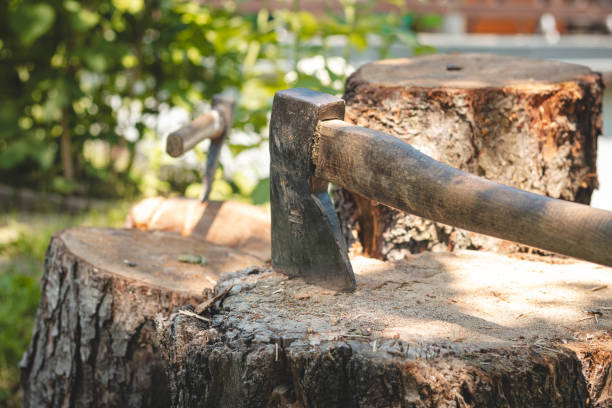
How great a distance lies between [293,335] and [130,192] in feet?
12.0

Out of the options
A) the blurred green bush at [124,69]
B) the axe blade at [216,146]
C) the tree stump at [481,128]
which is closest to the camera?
the tree stump at [481,128]

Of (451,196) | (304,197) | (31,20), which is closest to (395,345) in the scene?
(451,196)

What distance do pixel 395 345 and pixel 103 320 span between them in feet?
3.53

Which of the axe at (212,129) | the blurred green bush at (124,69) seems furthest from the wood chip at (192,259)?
the blurred green bush at (124,69)

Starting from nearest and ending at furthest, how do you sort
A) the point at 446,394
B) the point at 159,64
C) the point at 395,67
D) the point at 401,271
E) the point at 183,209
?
the point at 446,394 → the point at 401,271 → the point at 395,67 → the point at 183,209 → the point at 159,64

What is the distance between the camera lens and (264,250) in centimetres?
243

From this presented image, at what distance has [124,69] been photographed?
4.61 metres

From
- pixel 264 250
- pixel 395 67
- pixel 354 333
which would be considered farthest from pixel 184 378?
pixel 395 67

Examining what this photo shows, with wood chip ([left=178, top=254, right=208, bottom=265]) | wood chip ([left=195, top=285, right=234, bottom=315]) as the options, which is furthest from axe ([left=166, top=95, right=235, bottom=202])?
wood chip ([left=195, top=285, right=234, bottom=315])

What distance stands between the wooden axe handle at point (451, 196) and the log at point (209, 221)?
103 centimetres

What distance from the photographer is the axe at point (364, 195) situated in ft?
4.00

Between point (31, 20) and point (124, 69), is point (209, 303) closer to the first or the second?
point (31, 20)

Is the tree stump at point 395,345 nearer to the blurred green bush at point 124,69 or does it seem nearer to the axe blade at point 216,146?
the axe blade at point 216,146

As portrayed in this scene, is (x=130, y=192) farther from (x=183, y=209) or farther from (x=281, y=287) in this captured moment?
(x=281, y=287)
